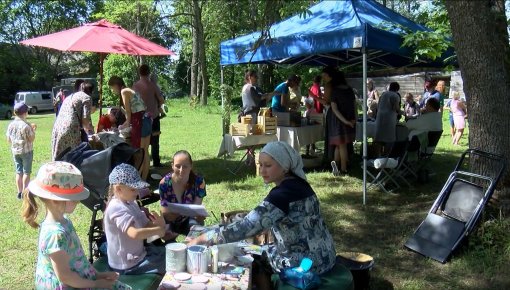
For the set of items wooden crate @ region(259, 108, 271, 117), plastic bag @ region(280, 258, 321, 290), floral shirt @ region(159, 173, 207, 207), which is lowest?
plastic bag @ region(280, 258, 321, 290)

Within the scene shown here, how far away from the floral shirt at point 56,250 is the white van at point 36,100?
99.3 ft

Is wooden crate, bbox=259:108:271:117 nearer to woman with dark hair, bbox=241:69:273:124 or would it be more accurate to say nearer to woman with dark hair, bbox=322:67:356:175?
woman with dark hair, bbox=241:69:273:124

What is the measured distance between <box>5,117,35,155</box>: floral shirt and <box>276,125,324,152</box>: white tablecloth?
370cm

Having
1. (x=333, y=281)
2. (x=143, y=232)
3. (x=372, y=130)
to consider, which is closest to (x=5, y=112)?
(x=372, y=130)

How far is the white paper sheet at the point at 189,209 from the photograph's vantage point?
11.7ft

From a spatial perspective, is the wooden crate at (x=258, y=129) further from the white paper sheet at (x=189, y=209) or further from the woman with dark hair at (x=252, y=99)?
the white paper sheet at (x=189, y=209)

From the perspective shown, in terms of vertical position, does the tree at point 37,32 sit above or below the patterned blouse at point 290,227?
above

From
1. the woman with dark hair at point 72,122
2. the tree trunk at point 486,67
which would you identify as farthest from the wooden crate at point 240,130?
the tree trunk at point 486,67

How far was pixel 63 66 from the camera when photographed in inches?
1837

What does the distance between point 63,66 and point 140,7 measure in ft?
78.8

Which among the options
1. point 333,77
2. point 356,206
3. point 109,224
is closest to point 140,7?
point 333,77

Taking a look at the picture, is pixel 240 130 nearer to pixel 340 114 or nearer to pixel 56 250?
pixel 340 114

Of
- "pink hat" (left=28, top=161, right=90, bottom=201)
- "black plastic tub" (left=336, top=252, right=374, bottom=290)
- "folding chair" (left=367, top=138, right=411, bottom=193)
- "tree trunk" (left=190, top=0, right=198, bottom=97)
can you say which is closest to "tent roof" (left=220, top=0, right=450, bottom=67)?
"folding chair" (left=367, top=138, right=411, bottom=193)

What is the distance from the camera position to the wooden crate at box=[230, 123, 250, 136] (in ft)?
25.5
